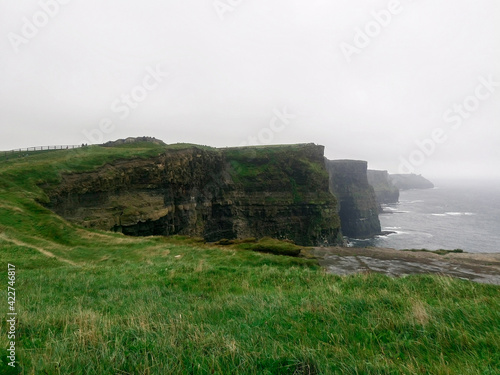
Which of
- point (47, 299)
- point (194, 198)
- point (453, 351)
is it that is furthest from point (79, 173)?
point (453, 351)

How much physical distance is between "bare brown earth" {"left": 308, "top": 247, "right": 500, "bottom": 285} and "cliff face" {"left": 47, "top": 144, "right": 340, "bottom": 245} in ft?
99.6

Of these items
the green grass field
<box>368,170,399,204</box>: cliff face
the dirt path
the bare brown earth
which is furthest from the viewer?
<box>368,170,399,204</box>: cliff face

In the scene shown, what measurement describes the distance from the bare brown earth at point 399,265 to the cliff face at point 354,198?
74.7 metres

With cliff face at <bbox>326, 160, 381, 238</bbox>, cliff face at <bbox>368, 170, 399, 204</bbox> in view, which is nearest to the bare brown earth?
cliff face at <bbox>326, 160, 381, 238</bbox>

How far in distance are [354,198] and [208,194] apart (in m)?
62.6

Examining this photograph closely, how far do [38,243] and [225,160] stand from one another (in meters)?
50.1

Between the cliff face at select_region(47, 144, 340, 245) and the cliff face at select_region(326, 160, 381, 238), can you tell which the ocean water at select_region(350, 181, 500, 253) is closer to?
the cliff face at select_region(326, 160, 381, 238)

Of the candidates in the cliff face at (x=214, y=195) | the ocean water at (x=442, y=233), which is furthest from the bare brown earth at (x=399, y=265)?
the ocean water at (x=442, y=233)

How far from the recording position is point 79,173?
37.1 metres

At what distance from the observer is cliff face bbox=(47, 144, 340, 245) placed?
38719 millimetres

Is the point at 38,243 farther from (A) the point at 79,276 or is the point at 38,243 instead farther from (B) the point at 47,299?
(B) the point at 47,299

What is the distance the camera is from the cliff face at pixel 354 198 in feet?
310

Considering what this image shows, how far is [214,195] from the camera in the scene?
2488 inches

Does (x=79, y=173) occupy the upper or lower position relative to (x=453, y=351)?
upper
